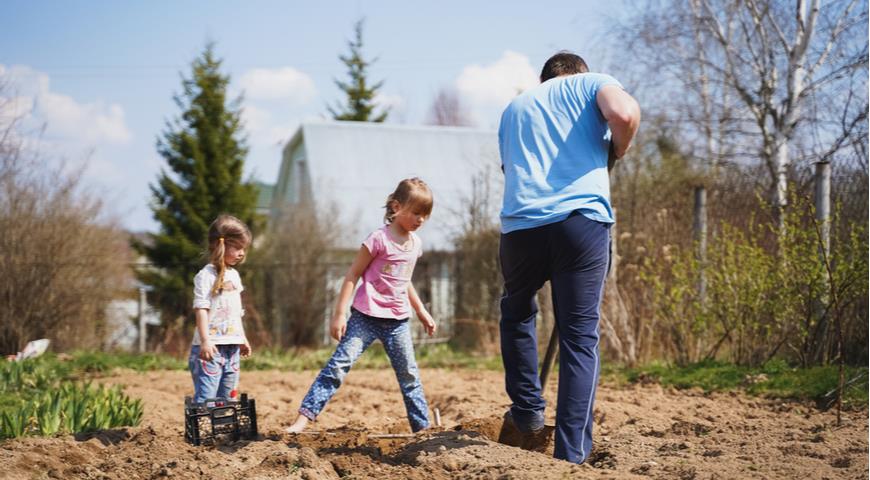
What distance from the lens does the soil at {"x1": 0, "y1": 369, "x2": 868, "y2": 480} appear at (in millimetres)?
3127

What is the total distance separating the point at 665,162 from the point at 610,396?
27.6 ft

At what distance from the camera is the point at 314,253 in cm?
1538

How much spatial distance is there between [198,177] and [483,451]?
16.6 metres

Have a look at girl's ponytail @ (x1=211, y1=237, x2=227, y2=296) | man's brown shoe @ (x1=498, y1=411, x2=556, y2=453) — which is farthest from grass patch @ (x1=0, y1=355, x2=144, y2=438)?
man's brown shoe @ (x1=498, y1=411, x2=556, y2=453)

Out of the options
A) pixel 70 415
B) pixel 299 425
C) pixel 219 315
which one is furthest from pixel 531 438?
pixel 70 415

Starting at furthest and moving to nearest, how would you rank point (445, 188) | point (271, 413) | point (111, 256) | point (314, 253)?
point (445, 188) → point (314, 253) → point (111, 256) → point (271, 413)

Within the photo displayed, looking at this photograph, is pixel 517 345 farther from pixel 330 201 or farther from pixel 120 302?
pixel 330 201

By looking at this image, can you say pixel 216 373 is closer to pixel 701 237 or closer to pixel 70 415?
pixel 70 415

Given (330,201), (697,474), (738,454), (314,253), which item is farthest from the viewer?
(330,201)

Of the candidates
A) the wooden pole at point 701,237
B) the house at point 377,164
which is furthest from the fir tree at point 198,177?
the wooden pole at point 701,237

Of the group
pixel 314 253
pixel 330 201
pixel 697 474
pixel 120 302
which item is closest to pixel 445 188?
pixel 330 201

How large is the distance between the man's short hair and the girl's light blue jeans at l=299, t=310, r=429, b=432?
1.58 metres

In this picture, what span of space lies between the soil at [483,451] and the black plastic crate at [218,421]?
7 cm

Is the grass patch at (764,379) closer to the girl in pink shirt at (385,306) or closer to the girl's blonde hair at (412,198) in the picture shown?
the girl in pink shirt at (385,306)
